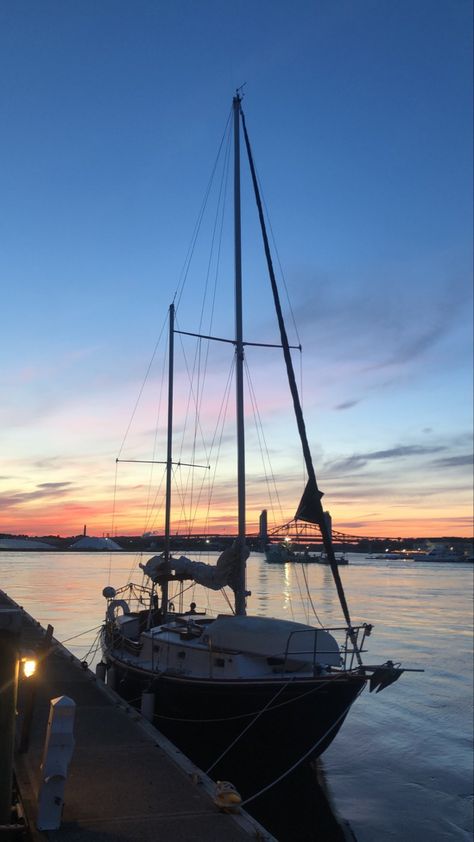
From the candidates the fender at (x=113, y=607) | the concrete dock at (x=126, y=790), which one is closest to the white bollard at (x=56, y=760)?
the concrete dock at (x=126, y=790)

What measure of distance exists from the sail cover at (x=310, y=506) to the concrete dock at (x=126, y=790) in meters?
5.47

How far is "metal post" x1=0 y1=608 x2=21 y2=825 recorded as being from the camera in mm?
6457

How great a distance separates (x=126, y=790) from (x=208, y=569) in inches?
387

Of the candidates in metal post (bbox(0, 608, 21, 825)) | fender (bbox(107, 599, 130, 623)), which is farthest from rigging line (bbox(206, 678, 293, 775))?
fender (bbox(107, 599, 130, 623))

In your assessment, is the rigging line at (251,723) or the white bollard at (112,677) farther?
the white bollard at (112,677)

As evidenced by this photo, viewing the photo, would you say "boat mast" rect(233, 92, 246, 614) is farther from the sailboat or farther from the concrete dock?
the concrete dock

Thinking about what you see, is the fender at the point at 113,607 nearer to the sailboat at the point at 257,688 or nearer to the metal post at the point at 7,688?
the sailboat at the point at 257,688

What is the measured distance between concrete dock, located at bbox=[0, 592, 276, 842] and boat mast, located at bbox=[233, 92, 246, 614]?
4.84 meters

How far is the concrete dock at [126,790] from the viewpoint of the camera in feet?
23.9

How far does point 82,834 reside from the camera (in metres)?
7.07

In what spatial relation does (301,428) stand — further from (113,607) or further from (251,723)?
(113,607)

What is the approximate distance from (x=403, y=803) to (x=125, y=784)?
930 centimetres

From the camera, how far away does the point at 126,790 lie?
338 inches

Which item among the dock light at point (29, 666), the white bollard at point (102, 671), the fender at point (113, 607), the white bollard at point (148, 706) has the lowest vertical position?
the white bollard at point (102, 671)
